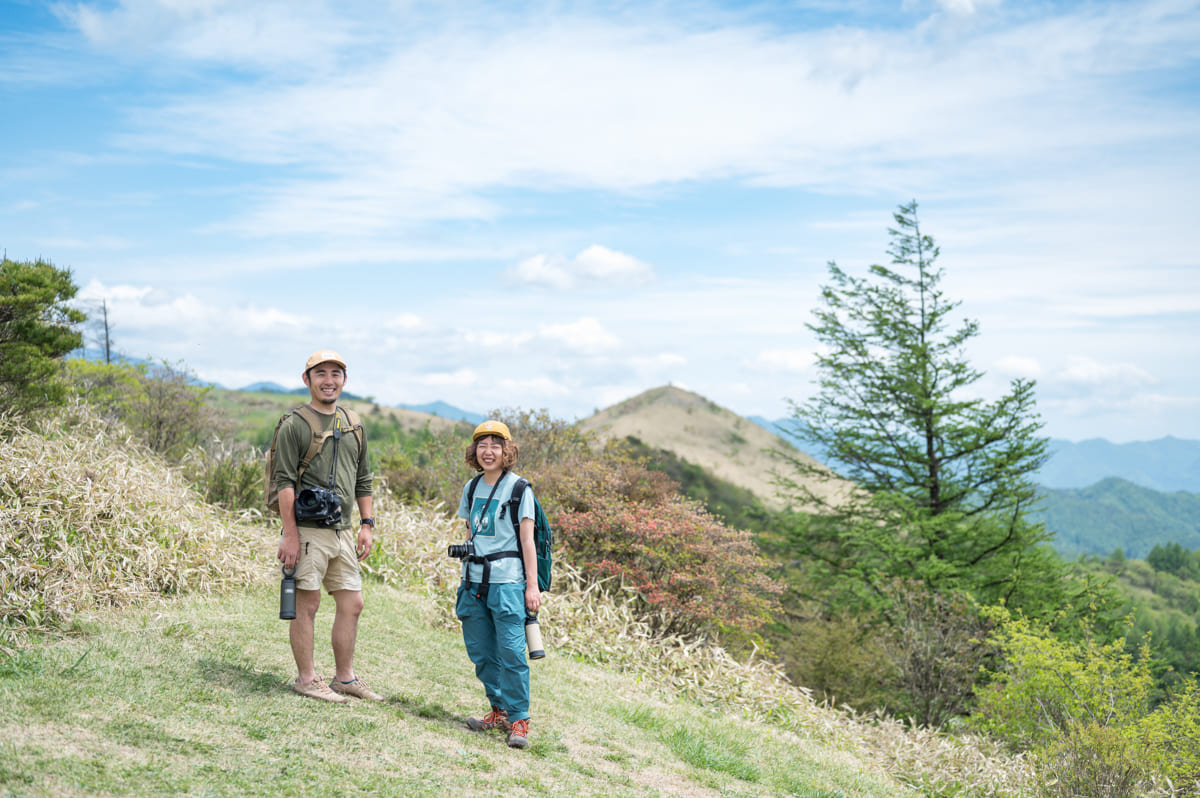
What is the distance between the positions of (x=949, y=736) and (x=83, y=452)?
1066 centimetres

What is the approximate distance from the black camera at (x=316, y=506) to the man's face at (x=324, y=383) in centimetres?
54

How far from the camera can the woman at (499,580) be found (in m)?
5.07

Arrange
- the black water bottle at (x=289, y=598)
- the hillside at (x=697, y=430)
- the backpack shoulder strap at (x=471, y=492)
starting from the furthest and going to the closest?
1. the hillside at (x=697, y=430)
2. the backpack shoulder strap at (x=471, y=492)
3. the black water bottle at (x=289, y=598)

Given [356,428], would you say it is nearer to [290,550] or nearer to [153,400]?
[290,550]

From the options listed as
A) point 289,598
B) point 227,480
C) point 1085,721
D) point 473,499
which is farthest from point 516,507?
point 1085,721

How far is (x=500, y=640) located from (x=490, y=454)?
1132mm

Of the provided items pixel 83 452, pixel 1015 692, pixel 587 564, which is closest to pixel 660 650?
pixel 587 564

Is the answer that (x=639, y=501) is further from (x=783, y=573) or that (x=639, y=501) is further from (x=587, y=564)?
(x=783, y=573)

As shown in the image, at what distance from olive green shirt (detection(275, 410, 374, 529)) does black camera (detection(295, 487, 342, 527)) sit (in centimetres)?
Answer: 7

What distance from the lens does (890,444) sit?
20.6 meters

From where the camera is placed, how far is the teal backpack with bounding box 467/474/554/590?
5113mm

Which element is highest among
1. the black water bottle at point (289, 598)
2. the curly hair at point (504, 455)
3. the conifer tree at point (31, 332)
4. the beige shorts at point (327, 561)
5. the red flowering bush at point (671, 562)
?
the conifer tree at point (31, 332)

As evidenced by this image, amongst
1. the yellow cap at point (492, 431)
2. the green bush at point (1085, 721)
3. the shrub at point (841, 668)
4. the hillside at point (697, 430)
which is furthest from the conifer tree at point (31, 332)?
the hillside at point (697, 430)

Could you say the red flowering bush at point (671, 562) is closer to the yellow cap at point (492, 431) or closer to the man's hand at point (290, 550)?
the yellow cap at point (492, 431)
